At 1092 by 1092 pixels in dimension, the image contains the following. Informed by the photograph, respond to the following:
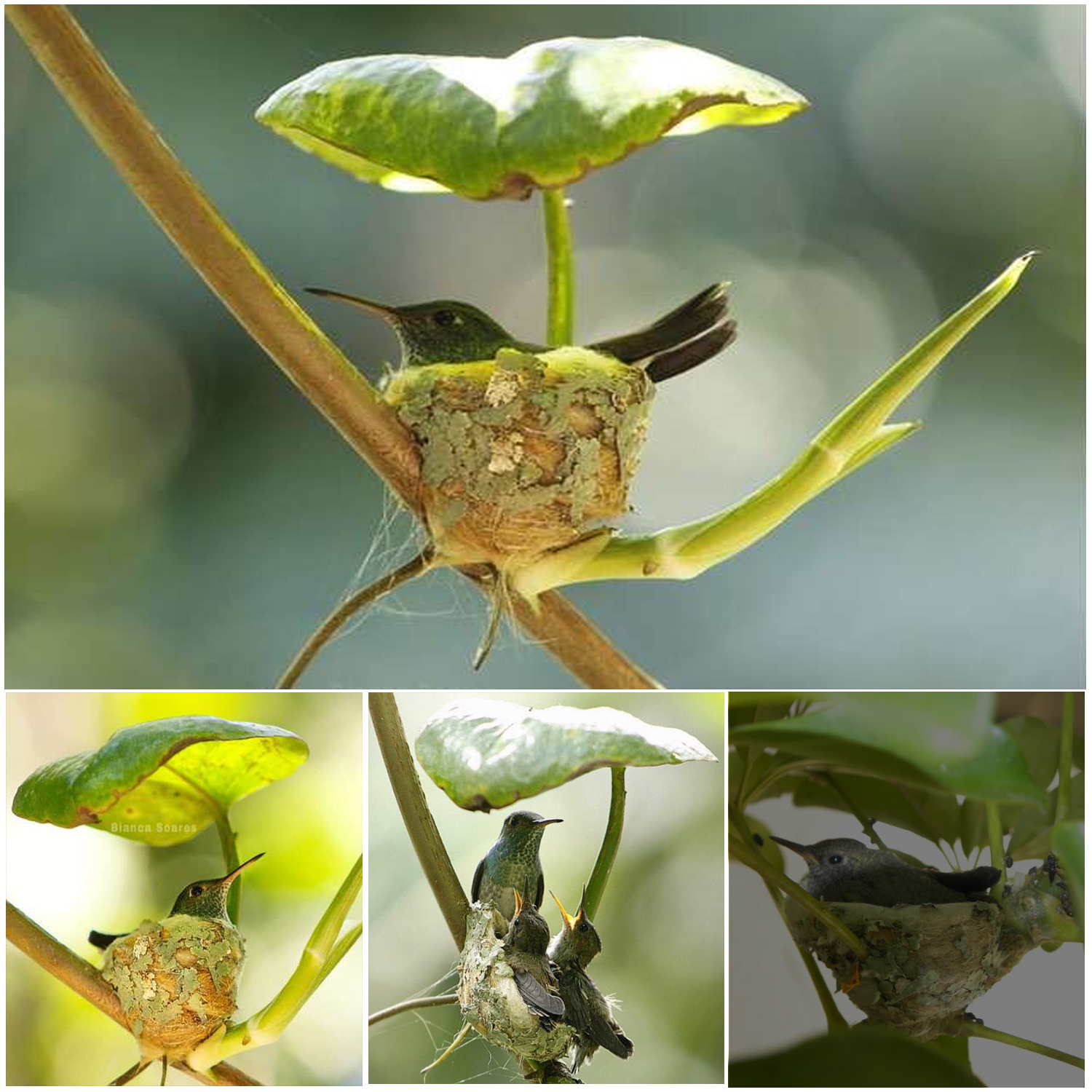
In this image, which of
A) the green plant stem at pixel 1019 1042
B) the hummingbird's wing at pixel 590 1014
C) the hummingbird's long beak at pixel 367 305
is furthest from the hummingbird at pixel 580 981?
the hummingbird's long beak at pixel 367 305

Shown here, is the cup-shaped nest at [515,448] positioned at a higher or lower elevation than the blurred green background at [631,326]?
lower

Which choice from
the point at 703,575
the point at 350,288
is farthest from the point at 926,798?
the point at 350,288

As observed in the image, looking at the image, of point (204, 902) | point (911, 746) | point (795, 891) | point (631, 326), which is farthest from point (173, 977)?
point (631, 326)

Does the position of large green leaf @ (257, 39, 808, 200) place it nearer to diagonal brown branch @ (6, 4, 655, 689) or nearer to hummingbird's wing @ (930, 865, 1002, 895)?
diagonal brown branch @ (6, 4, 655, 689)

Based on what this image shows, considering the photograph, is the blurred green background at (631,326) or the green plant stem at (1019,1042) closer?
the green plant stem at (1019,1042)

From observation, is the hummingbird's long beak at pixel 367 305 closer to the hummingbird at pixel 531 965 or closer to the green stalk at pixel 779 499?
the green stalk at pixel 779 499

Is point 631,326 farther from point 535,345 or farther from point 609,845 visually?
point 609,845

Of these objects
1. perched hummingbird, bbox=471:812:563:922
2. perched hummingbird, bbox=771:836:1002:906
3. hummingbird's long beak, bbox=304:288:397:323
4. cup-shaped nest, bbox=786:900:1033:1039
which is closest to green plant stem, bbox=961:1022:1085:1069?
cup-shaped nest, bbox=786:900:1033:1039
